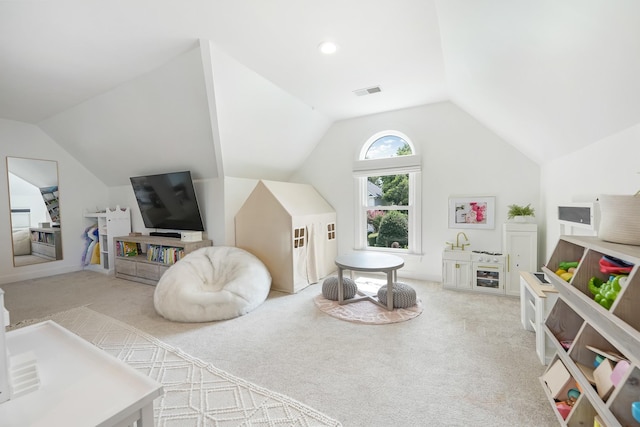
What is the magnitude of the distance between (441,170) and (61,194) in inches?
256

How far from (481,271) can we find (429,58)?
2612mm

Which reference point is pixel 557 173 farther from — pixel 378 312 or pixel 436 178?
pixel 378 312

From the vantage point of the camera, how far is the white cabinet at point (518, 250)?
10.6 ft

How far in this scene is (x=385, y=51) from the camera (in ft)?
8.45

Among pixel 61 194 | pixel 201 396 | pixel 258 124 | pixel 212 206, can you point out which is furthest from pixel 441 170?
pixel 61 194

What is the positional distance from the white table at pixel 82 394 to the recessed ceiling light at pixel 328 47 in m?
2.62

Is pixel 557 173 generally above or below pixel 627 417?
above

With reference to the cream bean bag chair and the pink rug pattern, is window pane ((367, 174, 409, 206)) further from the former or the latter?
the cream bean bag chair

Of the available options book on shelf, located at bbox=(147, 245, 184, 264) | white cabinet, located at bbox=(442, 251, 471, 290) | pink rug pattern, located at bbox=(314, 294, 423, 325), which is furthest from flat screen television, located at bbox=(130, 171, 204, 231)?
white cabinet, located at bbox=(442, 251, 471, 290)

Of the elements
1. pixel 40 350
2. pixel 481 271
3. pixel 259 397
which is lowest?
pixel 259 397

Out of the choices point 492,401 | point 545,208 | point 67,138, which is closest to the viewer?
point 492,401

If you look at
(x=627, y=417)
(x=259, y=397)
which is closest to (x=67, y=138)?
(x=259, y=397)

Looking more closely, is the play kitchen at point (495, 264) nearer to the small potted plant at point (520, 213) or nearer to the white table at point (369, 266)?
the small potted plant at point (520, 213)

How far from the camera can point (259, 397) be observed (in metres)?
1.73
